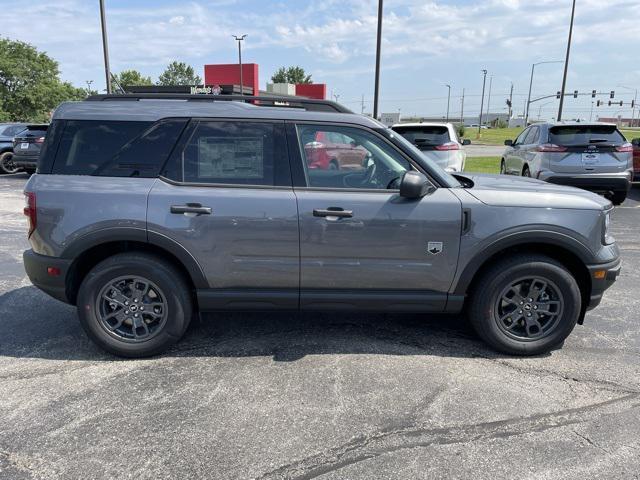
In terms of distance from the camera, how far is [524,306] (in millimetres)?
3809

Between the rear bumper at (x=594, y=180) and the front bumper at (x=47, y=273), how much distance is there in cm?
833

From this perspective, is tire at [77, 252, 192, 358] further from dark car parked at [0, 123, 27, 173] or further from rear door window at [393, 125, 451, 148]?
dark car parked at [0, 123, 27, 173]

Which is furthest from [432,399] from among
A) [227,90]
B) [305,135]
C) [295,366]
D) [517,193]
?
[227,90]

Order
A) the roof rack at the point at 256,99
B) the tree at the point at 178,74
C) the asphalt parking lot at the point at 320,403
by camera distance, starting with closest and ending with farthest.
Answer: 1. the asphalt parking lot at the point at 320,403
2. the roof rack at the point at 256,99
3. the tree at the point at 178,74

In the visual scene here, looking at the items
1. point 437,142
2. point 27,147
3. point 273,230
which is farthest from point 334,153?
point 27,147

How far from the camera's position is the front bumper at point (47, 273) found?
3660 mm

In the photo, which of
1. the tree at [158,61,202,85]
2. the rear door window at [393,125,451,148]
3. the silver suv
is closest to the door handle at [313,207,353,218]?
the silver suv

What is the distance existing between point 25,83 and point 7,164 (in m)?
41.6

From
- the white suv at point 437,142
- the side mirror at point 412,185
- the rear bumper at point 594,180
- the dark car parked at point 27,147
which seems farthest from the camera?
the dark car parked at point 27,147

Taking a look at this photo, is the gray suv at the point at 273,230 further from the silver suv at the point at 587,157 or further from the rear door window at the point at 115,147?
the silver suv at the point at 587,157

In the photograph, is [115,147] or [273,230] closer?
[273,230]

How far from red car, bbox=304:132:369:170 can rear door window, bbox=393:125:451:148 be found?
23.5 feet

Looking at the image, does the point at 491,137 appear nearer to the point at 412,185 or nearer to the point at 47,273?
the point at 412,185

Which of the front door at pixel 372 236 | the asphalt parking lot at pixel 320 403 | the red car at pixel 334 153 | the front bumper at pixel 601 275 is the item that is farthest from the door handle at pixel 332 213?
the front bumper at pixel 601 275
